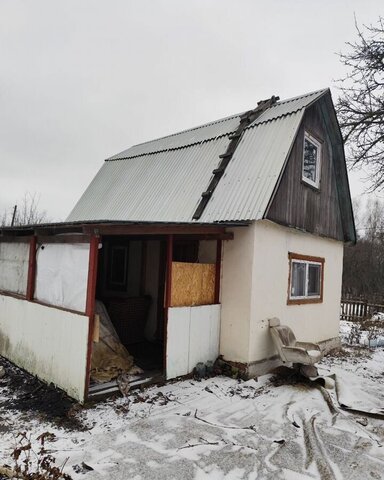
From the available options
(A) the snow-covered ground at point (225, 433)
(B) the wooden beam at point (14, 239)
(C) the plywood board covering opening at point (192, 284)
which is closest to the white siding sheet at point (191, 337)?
(C) the plywood board covering opening at point (192, 284)

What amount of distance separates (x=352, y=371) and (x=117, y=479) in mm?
6083

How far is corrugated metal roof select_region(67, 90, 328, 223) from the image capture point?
23.2ft

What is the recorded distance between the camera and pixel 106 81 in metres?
13.5

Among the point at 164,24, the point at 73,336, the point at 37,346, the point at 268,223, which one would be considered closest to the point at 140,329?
the point at 37,346

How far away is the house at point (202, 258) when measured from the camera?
18.4 ft

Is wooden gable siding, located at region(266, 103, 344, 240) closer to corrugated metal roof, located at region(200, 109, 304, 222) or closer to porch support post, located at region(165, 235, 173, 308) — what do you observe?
corrugated metal roof, located at region(200, 109, 304, 222)

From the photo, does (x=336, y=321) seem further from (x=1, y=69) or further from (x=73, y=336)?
(x=1, y=69)

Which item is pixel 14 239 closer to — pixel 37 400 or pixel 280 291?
pixel 37 400

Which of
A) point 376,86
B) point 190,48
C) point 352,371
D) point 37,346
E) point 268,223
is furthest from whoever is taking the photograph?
point 190,48

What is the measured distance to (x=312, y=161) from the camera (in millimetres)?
8656

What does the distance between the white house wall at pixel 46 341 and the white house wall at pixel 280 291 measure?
10.4ft

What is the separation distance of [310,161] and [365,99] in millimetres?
5243

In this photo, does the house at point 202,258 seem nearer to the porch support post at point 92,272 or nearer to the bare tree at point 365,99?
the porch support post at point 92,272

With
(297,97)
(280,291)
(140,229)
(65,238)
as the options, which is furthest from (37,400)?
(297,97)
